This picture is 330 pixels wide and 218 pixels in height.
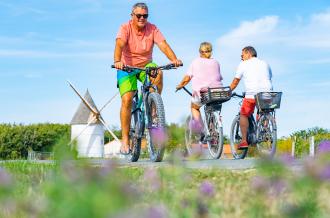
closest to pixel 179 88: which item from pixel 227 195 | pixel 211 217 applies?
pixel 227 195

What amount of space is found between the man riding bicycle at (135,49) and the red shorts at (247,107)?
196 cm

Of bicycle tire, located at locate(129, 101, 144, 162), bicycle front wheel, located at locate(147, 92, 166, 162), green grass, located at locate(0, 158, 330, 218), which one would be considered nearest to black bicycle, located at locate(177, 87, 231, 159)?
bicycle tire, located at locate(129, 101, 144, 162)

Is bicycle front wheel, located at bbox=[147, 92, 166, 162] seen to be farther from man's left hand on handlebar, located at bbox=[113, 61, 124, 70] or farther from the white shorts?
the white shorts

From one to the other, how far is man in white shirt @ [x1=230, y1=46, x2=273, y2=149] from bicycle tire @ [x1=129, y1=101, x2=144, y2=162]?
2011 mm

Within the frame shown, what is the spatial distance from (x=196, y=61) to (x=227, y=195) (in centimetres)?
696

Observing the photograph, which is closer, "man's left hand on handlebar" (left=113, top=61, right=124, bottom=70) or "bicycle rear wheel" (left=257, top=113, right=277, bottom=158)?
"man's left hand on handlebar" (left=113, top=61, right=124, bottom=70)

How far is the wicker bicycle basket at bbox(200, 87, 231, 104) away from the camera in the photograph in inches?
420

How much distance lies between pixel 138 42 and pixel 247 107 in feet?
8.36

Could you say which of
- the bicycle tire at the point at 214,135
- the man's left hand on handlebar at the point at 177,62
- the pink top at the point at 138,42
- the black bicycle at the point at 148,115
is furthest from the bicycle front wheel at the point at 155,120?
the bicycle tire at the point at 214,135

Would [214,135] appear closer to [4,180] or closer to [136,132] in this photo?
[136,132]

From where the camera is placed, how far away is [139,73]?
951cm

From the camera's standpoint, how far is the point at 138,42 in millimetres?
9352

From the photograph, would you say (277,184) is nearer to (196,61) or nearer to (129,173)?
(129,173)

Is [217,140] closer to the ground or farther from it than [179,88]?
closer to the ground
